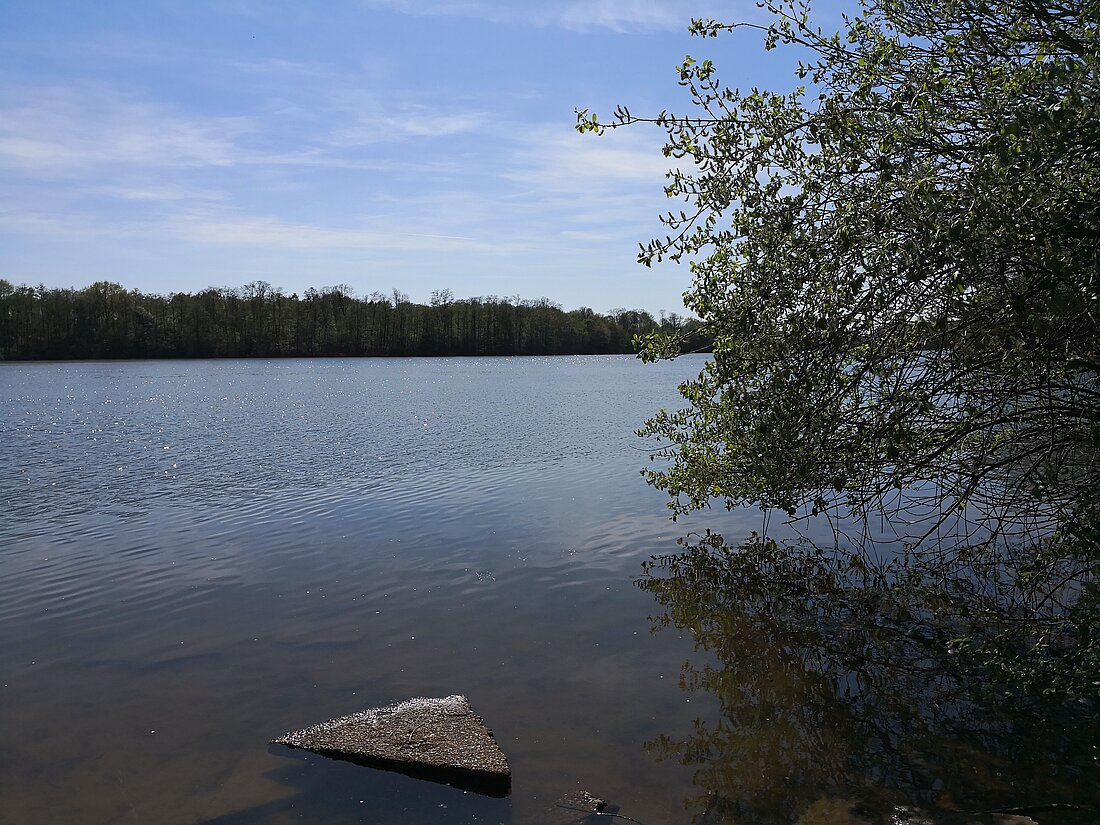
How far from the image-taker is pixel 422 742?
737 cm

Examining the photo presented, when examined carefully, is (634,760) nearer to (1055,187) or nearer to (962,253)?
(962,253)

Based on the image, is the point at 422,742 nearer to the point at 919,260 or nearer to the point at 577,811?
the point at 577,811

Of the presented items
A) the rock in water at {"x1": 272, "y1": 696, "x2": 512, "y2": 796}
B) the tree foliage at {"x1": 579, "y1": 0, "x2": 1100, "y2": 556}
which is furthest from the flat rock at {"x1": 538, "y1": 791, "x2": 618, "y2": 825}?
the tree foliage at {"x1": 579, "y1": 0, "x2": 1100, "y2": 556}

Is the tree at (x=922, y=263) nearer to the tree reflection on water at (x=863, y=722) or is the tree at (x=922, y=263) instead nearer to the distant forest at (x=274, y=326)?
the tree reflection on water at (x=863, y=722)

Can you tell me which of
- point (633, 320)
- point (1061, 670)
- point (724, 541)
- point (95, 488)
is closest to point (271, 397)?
point (95, 488)

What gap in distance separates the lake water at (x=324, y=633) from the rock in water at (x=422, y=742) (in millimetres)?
179

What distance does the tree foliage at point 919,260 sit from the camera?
18.1ft

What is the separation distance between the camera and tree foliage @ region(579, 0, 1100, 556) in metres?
5.52

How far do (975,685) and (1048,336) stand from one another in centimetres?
396

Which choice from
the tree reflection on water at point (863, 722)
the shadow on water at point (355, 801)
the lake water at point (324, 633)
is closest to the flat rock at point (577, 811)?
the lake water at point (324, 633)

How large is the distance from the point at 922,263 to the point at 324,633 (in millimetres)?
8371

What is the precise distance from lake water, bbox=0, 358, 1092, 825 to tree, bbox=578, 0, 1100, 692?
2746 mm

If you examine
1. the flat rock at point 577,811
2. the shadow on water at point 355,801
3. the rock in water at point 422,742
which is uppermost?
the rock in water at point 422,742

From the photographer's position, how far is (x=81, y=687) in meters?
9.07
